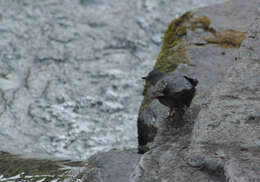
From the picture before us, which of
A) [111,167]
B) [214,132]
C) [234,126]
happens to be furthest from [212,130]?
[111,167]

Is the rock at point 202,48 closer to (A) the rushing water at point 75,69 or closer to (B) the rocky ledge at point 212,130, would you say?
(B) the rocky ledge at point 212,130

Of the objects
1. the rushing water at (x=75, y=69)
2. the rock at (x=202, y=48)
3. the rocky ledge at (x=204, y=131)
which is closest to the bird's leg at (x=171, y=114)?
the rocky ledge at (x=204, y=131)

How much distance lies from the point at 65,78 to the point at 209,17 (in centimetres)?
331

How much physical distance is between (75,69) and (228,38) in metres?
3.77

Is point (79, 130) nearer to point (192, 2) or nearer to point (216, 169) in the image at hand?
point (216, 169)

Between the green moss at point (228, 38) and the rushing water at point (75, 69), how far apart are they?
1.96 metres

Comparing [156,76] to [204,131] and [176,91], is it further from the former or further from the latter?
[204,131]

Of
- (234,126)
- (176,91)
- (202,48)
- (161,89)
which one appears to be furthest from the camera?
(202,48)

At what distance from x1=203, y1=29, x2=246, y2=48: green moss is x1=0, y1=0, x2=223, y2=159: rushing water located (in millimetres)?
1959

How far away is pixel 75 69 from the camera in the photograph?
8.17 m

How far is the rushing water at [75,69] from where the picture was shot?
6.12 metres

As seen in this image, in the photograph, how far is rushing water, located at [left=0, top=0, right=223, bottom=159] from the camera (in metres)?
6.12

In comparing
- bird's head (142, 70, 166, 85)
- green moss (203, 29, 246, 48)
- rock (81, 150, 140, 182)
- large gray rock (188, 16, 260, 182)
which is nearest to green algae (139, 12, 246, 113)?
green moss (203, 29, 246, 48)

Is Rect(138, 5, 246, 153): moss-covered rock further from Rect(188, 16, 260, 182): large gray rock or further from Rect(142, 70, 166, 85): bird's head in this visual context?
Rect(188, 16, 260, 182): large gray rock
